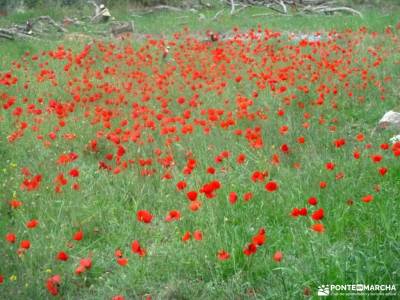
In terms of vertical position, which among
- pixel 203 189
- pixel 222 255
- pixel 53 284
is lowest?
pixel 53 284

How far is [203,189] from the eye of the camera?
11.8ft

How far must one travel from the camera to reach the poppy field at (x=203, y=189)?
341cm

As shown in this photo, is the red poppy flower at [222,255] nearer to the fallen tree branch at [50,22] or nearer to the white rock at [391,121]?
the white rock at [391,121]

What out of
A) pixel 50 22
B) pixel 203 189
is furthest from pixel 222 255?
pixel 50 22

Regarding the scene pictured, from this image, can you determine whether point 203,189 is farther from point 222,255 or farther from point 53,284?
point 53,284

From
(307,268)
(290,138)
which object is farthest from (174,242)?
(290,138)

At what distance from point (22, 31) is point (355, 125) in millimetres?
10798

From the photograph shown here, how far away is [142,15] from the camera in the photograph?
768 inches

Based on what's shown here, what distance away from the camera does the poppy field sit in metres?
3.41

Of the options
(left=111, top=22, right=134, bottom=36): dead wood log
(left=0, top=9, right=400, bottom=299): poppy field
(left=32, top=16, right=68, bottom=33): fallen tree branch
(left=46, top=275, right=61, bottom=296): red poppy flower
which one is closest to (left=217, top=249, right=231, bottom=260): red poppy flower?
(left=0, top=9, right=400, bottom=299): poppy field

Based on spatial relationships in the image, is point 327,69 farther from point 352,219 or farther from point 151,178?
point 352,219

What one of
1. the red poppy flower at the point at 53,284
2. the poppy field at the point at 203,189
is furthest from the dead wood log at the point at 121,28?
the red poppy flower at the point at 53,284

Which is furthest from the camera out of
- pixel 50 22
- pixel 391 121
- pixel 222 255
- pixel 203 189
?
pixel 50 22

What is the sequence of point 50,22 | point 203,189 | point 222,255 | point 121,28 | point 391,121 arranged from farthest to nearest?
point 50,22 < point 121,28 < point 391,121 < point 203,189 < point 222,255
